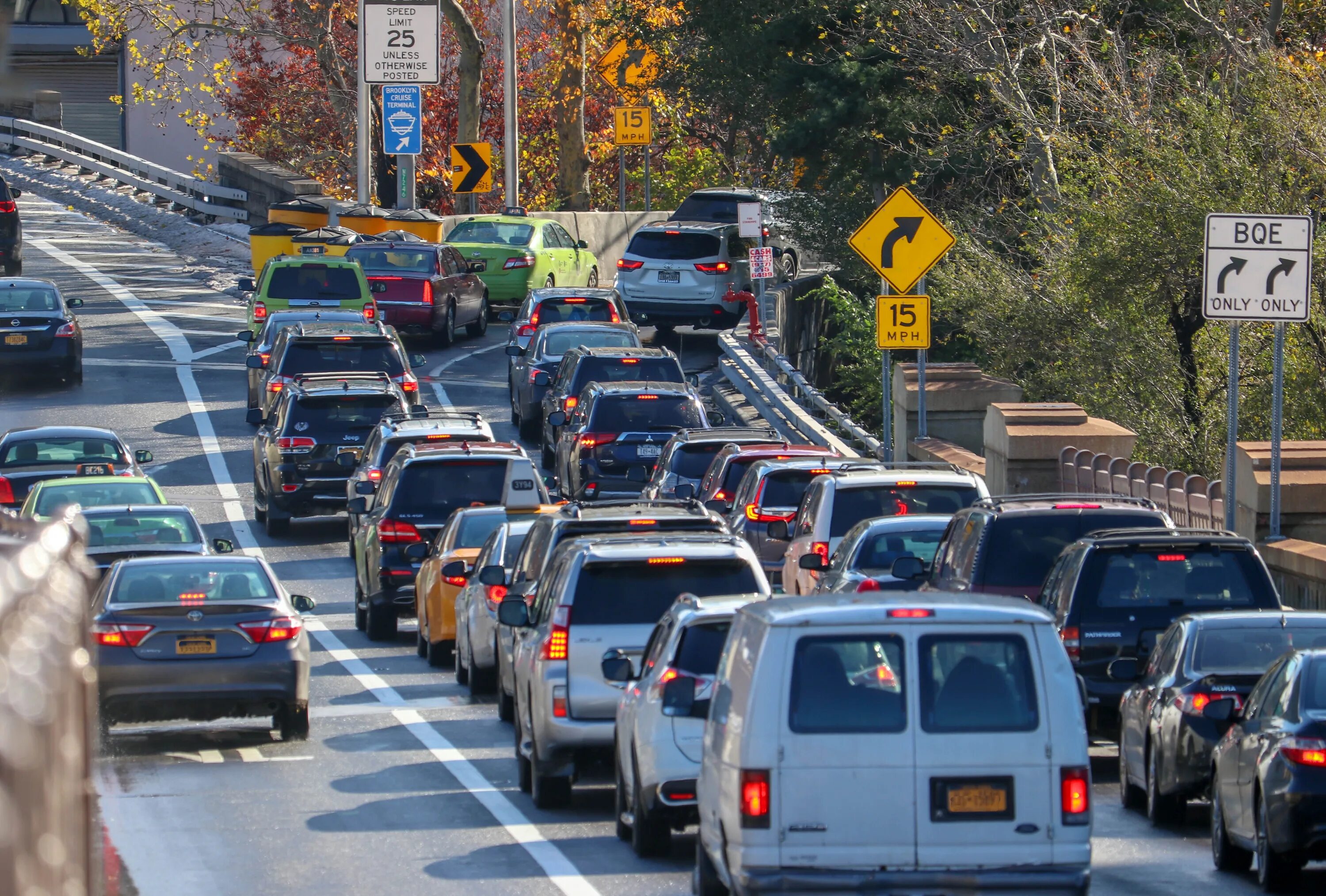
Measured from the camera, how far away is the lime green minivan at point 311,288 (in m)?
34.0

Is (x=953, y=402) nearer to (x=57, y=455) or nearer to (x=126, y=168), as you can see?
(x=57, y=455)

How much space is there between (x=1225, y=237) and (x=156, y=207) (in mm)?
46268

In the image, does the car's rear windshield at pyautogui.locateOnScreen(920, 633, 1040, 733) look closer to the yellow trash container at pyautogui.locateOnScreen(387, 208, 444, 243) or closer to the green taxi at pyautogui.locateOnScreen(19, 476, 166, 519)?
the green taxi at pyautogui.locateOnScreen(19, 476, 166, 519)

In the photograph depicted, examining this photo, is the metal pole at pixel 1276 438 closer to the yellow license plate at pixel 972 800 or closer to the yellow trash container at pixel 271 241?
the yellow license plate at pixel 972 800

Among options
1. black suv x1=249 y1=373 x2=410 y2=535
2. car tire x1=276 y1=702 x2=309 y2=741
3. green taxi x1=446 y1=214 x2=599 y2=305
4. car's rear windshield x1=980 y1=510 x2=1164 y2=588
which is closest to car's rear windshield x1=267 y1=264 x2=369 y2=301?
green taxi x1=446 y1=214 x2=599 y2=305

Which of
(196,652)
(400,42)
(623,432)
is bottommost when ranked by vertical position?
(196,652)

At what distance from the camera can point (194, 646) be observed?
49.5 feet

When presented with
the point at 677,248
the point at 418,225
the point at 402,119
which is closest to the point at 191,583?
the point at 677,248

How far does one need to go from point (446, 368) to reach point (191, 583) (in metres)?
21.8

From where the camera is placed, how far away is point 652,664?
1126cm

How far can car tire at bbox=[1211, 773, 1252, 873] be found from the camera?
36.4 feet

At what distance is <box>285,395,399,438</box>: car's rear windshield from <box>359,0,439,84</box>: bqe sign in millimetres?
19440

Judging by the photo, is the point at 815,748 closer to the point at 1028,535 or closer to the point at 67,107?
the point at 1028,535

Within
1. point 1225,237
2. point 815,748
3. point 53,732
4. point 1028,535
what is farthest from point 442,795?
point 53,732
